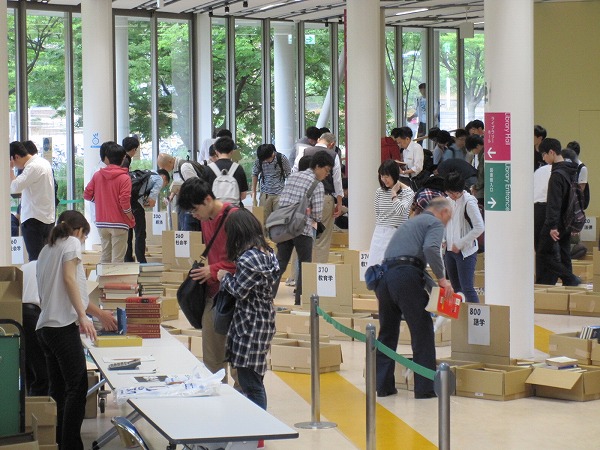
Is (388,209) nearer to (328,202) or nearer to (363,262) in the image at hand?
(363,262)

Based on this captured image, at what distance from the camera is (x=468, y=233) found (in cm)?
1016

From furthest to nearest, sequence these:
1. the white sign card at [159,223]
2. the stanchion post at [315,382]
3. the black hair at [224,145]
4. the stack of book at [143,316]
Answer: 1. the white sign card at [159,223]
2. the black hair at [224,145]
3. the stanchion post at [315,382]
4. the stack of book at [143,316]

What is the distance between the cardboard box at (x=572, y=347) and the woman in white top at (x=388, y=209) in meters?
1.86

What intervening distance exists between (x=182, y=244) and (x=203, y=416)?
342 inches

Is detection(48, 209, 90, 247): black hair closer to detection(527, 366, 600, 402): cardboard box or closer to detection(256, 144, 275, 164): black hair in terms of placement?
detection(527, 366, 600, 402): cardboard box

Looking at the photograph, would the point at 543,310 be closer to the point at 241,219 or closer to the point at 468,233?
the point at 468,233

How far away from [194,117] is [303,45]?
2.91 metres

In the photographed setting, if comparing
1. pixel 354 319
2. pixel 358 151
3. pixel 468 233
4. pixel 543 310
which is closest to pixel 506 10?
pixel 468 233

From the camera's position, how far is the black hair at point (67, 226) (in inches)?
250

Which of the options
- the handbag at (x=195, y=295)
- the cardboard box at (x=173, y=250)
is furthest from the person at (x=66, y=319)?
the cardboard box at (x=173, y=250)

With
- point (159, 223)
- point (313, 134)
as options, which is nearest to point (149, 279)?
point (313, 134)

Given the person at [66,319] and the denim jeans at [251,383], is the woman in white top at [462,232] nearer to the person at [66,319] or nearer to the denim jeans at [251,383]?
the denim jeans at [251,383]

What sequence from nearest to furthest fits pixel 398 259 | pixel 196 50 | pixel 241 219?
pixel 241 219, pixel 398 259, pixel 196 50

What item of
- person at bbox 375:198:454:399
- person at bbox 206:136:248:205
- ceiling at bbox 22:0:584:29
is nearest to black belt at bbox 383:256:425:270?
person at bbox 375:198:454:399
